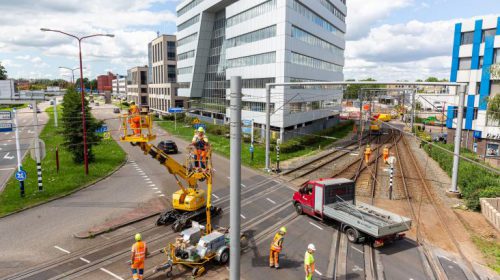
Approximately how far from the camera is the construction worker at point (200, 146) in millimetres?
15391

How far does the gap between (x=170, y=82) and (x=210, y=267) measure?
7214 centimetres

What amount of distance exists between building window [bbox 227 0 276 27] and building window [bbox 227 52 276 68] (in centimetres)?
502

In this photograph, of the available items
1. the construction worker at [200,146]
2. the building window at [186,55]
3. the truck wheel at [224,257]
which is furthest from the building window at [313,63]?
the truck wheel at [224,257]

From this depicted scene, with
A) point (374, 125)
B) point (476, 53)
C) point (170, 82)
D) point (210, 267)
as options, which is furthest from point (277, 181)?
point (170, 82)

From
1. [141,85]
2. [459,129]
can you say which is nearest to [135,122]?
[459,129]

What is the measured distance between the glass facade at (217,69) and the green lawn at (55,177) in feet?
79.6

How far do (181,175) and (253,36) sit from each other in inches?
1218

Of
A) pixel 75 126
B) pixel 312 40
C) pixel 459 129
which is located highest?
pixel 312 40

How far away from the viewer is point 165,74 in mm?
84438

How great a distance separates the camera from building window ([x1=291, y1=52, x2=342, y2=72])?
4256 cm

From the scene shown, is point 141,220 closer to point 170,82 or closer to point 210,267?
point 210,267

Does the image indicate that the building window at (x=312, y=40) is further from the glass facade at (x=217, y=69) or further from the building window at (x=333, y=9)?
the glass facade at (x=217, y=69)

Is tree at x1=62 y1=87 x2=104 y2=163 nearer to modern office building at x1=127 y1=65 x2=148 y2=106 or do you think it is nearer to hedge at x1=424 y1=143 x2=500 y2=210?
hedge at x1=424 y1=143 x2=500 y2=210

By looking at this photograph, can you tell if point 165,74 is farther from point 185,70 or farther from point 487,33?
point 487,33
